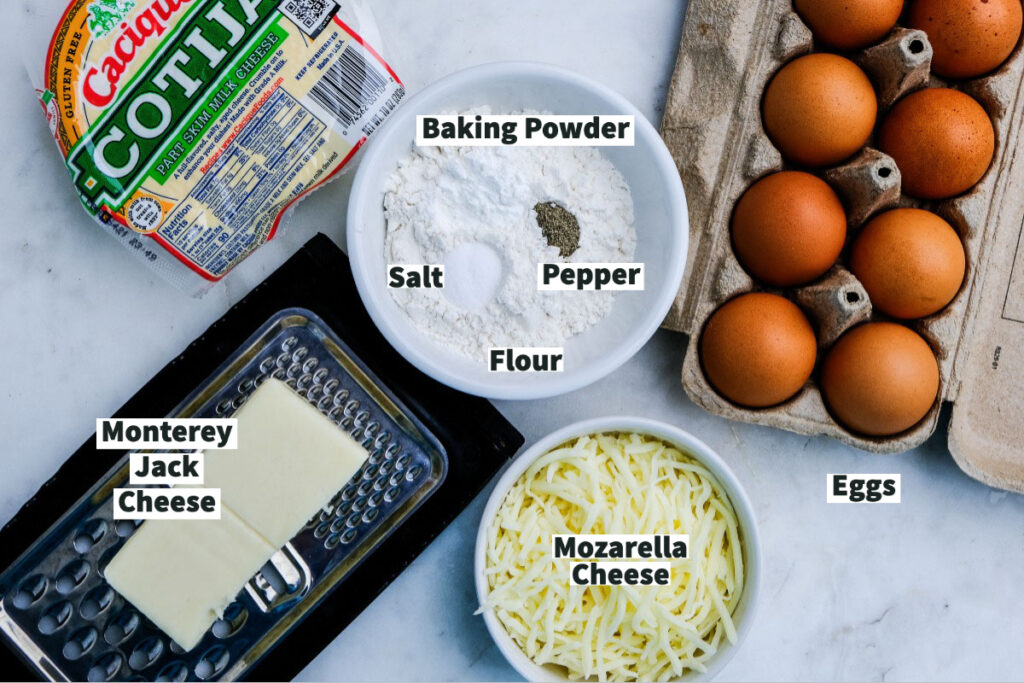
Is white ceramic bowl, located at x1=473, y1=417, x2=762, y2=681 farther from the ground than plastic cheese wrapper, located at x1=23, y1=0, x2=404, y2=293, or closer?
closer

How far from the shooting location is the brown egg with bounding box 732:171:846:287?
1.01m

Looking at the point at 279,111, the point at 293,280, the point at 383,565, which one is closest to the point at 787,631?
the point at 383,565

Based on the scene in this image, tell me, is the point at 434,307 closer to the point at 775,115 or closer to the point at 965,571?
the point at 775,115

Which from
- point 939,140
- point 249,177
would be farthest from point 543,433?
point 939,140

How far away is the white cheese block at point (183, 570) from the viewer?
3.25 ft

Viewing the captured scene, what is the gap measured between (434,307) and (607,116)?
339 millimetres

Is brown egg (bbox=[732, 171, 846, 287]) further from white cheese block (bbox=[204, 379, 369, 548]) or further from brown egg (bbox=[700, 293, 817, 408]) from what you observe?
white cheese block (bbox=[204, 379, 369, 548])

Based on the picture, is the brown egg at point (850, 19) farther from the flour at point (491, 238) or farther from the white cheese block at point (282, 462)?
the white cheese block at point (282, 462)

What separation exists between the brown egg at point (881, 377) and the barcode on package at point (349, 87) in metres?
0.72

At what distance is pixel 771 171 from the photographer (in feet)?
3.54

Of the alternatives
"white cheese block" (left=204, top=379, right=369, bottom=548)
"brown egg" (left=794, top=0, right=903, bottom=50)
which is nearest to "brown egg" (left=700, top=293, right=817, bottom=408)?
"brown egg" (left=794, top=0, right=903, bottom=50)

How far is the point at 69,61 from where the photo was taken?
1057 mm

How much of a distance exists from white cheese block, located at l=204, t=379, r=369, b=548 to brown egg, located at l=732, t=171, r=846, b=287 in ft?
1.93

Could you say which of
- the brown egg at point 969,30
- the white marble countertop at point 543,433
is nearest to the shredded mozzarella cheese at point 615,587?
the white marble countertop at point 543,433
